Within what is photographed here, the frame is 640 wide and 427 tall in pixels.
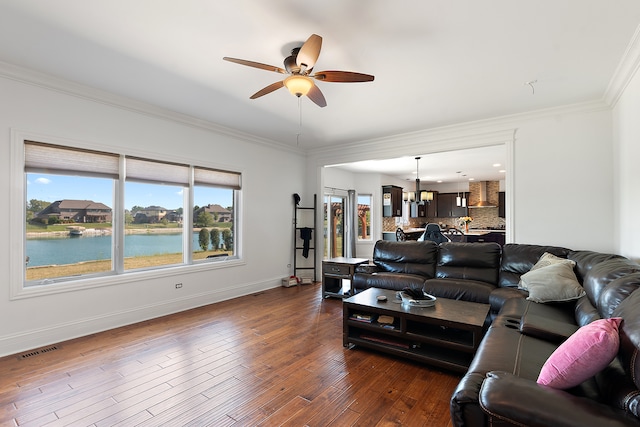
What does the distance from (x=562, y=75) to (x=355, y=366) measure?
3530 millimetres

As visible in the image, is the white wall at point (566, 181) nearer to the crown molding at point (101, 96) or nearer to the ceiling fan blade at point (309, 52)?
the ceiling fan blade at point (309, 52)

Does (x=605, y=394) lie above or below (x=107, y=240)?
below

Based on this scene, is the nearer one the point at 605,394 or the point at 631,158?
the point at 605,394

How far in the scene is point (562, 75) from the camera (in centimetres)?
311

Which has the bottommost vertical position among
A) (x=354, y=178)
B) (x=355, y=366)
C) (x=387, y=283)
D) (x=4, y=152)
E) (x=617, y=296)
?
(x=355, y=366)

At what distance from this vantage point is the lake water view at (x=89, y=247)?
323cm

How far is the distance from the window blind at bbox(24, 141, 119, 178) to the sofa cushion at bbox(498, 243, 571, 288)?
4.93 m

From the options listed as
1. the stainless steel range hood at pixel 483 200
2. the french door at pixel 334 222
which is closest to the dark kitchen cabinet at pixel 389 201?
the french door at pixel 334 222

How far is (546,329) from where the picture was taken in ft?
6.78

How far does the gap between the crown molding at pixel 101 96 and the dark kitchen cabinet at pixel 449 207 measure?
884cm

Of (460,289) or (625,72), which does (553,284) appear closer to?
(460,289)

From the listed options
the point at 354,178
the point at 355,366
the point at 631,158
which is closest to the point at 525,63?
the point at 631,158

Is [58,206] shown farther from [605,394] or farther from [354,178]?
[354,178]

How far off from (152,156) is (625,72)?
529cm
